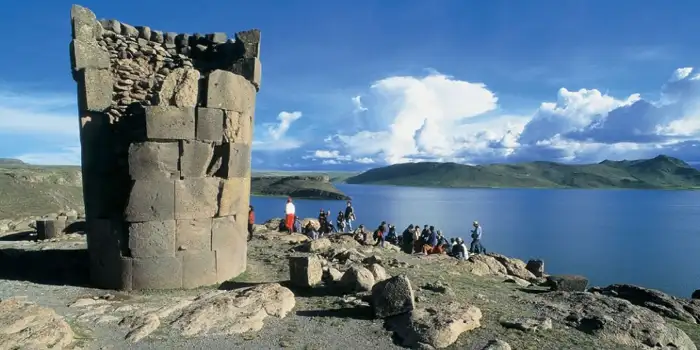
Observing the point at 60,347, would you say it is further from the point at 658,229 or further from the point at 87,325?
the point at 658,229

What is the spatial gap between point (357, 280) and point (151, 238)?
A: 13.0 ft

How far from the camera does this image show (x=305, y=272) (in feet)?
30.5

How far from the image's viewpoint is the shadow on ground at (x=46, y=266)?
10.1m

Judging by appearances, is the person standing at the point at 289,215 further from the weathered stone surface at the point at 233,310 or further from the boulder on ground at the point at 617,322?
the boulder on ground at the point at 617,322

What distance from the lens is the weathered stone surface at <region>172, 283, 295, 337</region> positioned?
7094 millimetres

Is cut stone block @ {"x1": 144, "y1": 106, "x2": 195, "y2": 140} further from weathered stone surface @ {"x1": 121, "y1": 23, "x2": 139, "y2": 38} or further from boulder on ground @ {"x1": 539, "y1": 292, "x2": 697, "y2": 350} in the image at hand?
boulder on ground @ {"x1": 539, "y1": 292, "x2": 697, "y2": 350}

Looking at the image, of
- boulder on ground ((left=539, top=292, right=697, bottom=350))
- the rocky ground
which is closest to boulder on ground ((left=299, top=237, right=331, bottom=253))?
the rocky ground

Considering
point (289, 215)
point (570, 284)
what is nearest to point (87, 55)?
point (289, 215)

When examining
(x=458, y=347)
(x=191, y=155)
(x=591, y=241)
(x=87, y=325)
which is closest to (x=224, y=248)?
(x=191, y=155)

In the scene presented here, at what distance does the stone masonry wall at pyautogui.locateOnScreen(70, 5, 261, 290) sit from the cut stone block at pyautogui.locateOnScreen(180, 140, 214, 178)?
2cm

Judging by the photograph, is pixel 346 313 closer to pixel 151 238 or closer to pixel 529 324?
pixel 529 324

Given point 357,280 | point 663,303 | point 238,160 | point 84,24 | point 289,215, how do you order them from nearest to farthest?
point 357,280 → point 663,303 → point 238,160 → point 84,24 → point 289,215

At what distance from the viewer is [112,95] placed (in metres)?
10.7

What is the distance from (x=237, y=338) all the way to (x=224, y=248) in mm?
3660
